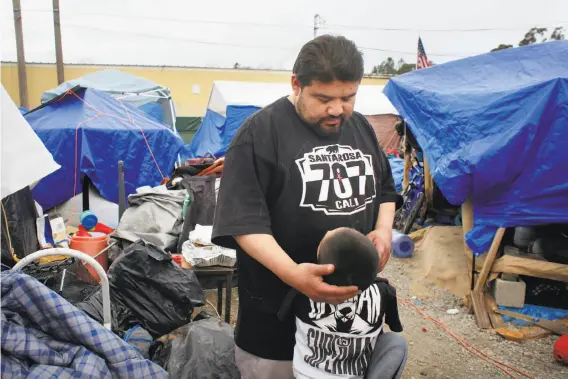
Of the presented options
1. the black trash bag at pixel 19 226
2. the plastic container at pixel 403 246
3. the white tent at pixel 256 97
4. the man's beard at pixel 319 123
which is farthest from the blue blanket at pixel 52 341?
the white tent at pixel 256 97

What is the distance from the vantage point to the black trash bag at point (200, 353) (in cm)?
285

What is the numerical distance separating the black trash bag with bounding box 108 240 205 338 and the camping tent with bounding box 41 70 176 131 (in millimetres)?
10052

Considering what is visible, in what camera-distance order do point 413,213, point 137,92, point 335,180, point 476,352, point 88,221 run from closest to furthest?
point 335,180, point 476,352, point 88,221, point 413,213, point 137,92

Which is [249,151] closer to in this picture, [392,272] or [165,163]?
[392,272]

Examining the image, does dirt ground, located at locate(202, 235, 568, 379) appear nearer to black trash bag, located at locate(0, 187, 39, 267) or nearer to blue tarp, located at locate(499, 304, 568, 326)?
blue tarp, located at locate(499, 304, 568, 326)

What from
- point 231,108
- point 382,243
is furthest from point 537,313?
point 231,108

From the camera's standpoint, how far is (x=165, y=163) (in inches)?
321

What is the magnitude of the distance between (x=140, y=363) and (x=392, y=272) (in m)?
4.63

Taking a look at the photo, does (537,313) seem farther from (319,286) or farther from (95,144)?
(95,144)

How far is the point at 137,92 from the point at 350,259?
1322 centimetres

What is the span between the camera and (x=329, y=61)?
4.69 feet

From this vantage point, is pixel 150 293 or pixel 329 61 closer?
pixel 329 61

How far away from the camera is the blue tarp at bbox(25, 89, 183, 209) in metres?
6.89

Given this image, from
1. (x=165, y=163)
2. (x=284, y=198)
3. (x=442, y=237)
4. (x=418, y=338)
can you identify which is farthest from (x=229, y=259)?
(x=165, y=163)
